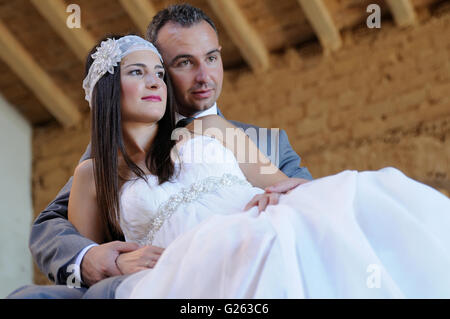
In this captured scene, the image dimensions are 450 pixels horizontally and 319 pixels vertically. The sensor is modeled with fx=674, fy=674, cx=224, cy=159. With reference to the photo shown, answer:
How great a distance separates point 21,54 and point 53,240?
3.90 m

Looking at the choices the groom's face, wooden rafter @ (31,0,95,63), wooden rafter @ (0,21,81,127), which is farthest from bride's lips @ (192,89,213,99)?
wooden rafter @ (0,21,81,127)

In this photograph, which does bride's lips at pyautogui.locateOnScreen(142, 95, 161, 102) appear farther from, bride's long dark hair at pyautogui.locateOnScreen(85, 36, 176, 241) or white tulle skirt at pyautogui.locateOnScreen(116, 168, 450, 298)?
white tulle skirt at pyautogui.locateOnScreen(116, 168, 450, 298)

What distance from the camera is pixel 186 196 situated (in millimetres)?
2068

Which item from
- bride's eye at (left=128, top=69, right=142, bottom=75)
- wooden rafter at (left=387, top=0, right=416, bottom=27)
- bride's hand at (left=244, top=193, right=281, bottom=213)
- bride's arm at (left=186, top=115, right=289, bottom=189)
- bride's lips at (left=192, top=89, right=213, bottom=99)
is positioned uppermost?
wooden rafter at (left=387, top=0, right=416, bottom=27)

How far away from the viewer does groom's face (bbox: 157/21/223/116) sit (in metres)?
2.71

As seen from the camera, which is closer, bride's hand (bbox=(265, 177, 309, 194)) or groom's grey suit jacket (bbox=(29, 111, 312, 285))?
bride's hand (bbox=(265, 177, 309, 194))

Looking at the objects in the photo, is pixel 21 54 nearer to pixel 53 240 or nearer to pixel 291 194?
pixel 53 240

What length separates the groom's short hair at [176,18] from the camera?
9.39 ft

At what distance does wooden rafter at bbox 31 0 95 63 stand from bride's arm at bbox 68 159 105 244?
3.14 m

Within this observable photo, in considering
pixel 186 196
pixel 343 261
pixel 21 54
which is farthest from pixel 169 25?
pixel 21 54

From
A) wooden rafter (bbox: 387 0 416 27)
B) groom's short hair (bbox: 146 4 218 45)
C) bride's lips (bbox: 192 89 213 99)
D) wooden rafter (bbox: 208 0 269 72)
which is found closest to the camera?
bride's lips (bbox: 192 89 213 99)

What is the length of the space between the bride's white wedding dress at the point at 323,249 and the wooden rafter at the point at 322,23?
3.38 m

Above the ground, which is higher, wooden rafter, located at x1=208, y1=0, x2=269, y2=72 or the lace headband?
wooden rafter, located at x1=208, y1=0, x2=269, y2=72

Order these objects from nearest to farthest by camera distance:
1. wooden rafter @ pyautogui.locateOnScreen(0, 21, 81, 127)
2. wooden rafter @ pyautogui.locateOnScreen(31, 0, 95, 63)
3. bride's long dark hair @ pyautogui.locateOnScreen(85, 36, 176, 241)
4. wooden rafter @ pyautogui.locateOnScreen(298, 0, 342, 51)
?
1. bride's long dark hair @ pyautogui.locateOnScreen(85, 36, 176, 241)
2. wooden rafter @ pyautogui.locateOnScreen(298, 0, 342, 51)
3. wooden rafter @ pyautogui.locateOnScreen(31, 0, 95, 63)
4. wooden rafter @ pyautogui.locateOnScreen(0, 21, 81, 127)
